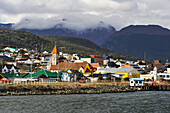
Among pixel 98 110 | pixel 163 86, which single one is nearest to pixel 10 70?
pixel 163 86

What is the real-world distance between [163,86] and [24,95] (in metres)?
44.5

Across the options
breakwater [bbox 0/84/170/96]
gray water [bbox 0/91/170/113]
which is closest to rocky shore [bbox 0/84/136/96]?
breakwater [bbox 0/84/170/96]

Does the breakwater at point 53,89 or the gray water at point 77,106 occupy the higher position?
the breakwater at point 53,89

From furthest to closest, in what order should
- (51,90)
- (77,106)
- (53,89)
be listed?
(53,89) → (51,90) → (77,106)

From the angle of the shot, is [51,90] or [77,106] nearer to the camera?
[77,106]

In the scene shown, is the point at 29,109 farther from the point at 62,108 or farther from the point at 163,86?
the point at 163,86

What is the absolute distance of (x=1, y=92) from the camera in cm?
7081

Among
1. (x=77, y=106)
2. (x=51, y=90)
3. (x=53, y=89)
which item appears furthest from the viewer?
(x=53, y=89)

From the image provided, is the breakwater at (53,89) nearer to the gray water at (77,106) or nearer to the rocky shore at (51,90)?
the rocky shore at (51,90)

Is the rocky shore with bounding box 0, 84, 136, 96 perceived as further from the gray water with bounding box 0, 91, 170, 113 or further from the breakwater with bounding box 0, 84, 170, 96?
the gray water with bounding box 0, 91, 170, 113

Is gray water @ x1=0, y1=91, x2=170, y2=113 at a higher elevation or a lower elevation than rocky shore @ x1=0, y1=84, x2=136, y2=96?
lower

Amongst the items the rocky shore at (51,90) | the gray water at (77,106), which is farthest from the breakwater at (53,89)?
the gray water at (77,106)

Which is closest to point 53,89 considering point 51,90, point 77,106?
point 51,90

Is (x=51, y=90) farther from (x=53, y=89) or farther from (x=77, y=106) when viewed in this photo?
(x=77, y=106)
